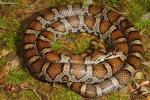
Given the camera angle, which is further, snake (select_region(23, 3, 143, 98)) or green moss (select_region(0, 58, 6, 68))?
green moss (select_region(0, 58, 6, 68))

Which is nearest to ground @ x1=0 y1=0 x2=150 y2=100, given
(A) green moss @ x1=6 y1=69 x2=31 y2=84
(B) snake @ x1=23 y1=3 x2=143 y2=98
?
(A) green moss @ x1=6 y1=69 x2=31 y2=84

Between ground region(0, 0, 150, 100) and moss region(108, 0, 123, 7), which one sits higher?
moss region(108, 0, 123, 7)

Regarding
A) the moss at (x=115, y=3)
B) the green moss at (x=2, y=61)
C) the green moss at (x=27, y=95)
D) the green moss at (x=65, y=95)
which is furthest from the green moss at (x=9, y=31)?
the moss at (x=115, y=3)

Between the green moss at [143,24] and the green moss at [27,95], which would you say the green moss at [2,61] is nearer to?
the green moss at [27,95]

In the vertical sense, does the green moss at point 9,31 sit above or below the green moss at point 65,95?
above

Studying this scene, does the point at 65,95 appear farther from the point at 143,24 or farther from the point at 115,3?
the point at 115,3

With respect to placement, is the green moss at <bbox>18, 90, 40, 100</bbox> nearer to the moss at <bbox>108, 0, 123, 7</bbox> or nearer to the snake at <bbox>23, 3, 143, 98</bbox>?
the snake at <bbox>23, 3, 143, 98</bbox>

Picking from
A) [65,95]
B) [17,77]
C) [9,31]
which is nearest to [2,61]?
[17,77]
